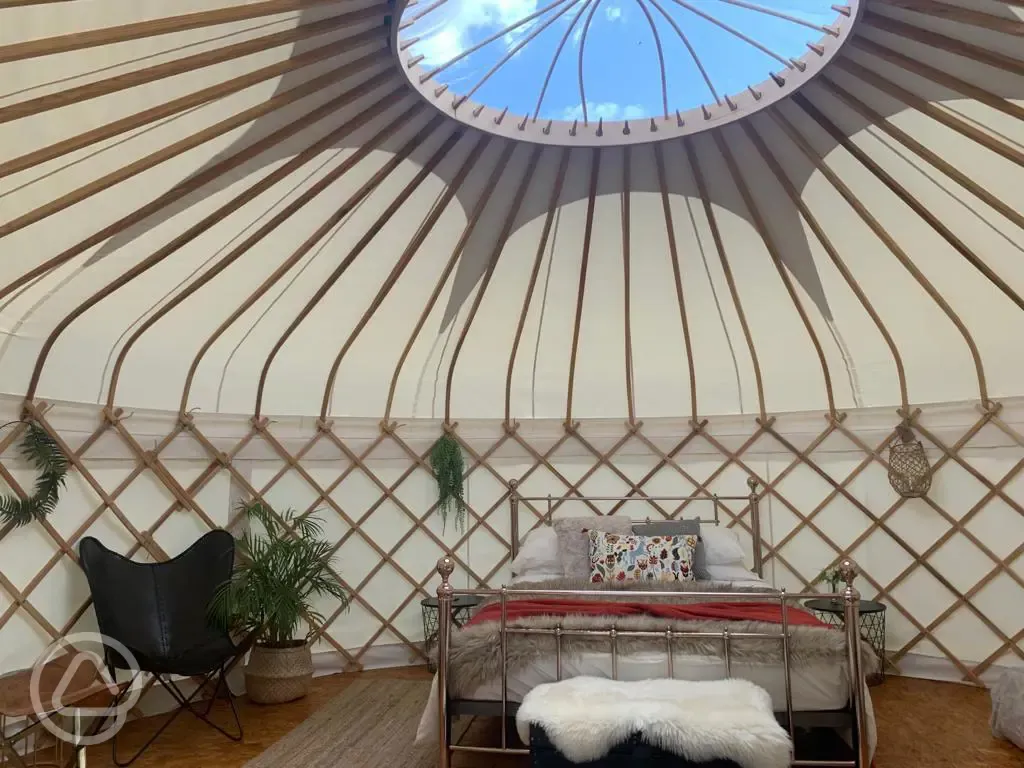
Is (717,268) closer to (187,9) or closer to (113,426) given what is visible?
(187,9)

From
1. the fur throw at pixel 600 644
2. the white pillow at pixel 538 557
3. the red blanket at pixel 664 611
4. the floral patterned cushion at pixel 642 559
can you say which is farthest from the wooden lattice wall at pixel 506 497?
the fur throw at pixel 600 644

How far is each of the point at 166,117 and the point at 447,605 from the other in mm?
1984

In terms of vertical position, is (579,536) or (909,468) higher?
(909,468)

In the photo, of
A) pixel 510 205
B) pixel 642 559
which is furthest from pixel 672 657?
pixel 510 205

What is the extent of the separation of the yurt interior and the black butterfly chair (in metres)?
0.02

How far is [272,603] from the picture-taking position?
3.81 metres

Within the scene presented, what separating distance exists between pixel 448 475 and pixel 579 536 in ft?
3.10

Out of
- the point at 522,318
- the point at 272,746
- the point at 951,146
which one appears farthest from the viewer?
the point at 522,318

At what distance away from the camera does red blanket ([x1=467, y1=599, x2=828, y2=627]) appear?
301 cm

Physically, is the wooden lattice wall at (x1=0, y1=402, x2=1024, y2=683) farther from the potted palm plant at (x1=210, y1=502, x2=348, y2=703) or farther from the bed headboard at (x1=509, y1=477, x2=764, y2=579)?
the potted palm plant at (x1=210, y1=502, x2=348, y2=703)

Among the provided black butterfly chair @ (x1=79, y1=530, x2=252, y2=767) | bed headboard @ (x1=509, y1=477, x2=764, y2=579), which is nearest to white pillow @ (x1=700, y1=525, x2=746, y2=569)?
bed headboard @ (x1=509, y1=477, x2=764, y2=579)

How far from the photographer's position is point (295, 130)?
285cm

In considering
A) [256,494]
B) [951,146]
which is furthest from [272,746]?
[951,146]

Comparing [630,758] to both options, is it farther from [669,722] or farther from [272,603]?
[272,603]
